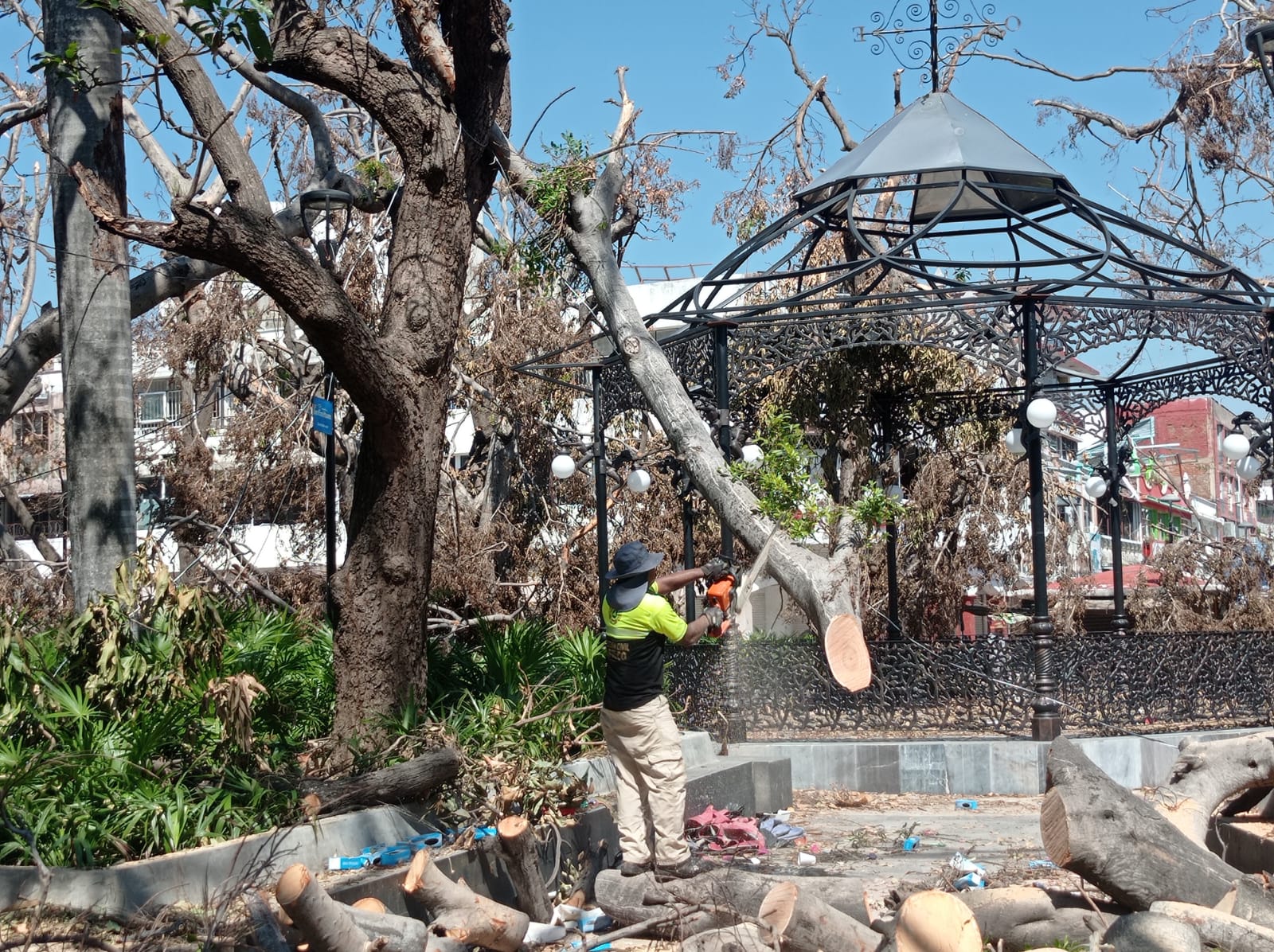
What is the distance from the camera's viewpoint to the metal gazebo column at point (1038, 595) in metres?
11.1

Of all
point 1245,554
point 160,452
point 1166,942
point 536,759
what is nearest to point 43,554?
point 160,452

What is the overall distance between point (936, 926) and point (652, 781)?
2374 mm

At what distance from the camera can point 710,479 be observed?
31.5 ft

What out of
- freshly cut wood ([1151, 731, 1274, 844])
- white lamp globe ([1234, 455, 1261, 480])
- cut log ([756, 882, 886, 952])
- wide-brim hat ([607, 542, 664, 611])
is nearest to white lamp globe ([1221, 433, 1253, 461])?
white lamp globe ([1234, 455, 1261, 480])

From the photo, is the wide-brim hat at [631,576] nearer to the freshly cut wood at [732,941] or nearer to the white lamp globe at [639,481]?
the freshly cut wood at [732,941]

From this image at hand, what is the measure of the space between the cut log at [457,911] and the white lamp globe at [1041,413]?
7.11 m

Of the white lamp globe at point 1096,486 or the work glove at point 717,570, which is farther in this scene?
the white lamp globe at point 1096,486

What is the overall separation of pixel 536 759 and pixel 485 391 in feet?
38.2

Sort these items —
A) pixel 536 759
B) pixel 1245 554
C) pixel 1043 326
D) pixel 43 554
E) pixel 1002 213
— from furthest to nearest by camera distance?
pixel 43 554, pixel 1245 554, pixel 1002 213, pixel 1043 326, pixel 536 759

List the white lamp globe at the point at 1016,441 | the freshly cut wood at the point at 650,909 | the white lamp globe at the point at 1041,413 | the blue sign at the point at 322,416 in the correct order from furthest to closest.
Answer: the white lamp globe at the point at 1016,441
the white lamp globe at the point at 1041,413
the blue sign at the point at 322,416
the freshly cut wood at the point at 650,909

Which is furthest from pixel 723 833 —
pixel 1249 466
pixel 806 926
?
pixel 1249 466

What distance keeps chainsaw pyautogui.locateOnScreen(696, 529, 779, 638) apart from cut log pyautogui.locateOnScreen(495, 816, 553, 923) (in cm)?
155

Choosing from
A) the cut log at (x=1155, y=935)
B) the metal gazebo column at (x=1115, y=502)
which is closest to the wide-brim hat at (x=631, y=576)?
the cut log at (x=1155, y=935)

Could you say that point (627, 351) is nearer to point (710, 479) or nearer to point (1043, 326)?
point (710, 479)
